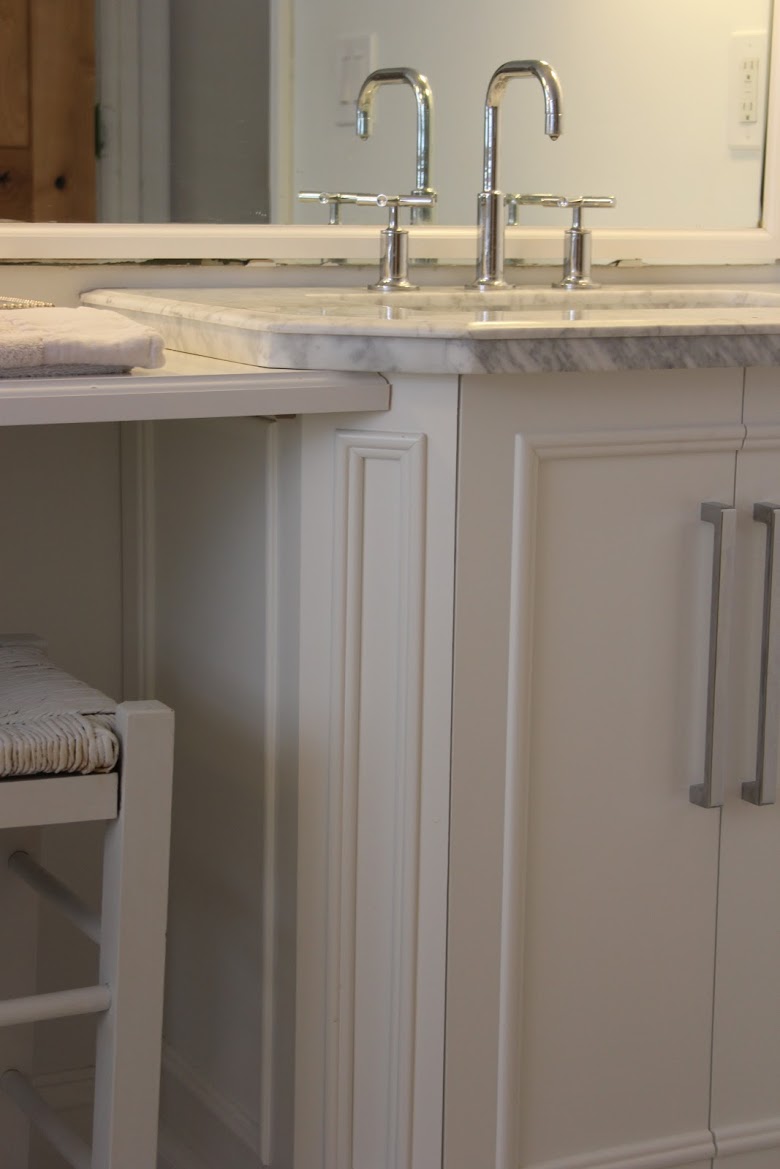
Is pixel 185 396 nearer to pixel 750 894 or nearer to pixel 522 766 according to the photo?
pixel 522 766

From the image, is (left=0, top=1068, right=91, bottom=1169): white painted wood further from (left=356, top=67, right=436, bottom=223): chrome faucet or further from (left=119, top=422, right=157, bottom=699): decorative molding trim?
(left=356, top=67, right=436, bottom=223): chrome faucet

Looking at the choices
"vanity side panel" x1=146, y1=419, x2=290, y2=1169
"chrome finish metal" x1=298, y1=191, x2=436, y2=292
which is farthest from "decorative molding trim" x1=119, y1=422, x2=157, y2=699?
"chrome finish metal" x1=298, y1=191, x2=436, y2=292

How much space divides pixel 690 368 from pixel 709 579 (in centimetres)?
17

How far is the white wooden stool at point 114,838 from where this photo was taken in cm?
110

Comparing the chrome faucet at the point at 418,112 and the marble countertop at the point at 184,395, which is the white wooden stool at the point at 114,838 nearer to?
the marble countertop at the point at 184,395

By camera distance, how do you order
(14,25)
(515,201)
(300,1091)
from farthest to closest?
(515,201), (14,25), (300,1091)

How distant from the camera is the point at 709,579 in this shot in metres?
1.21

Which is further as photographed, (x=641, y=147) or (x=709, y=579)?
(x=641, y=147)

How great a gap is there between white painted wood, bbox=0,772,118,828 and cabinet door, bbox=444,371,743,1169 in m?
0.26

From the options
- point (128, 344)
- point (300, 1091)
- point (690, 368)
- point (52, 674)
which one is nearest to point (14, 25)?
point (128, 344)

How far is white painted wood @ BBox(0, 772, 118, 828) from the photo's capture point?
3.58 ft

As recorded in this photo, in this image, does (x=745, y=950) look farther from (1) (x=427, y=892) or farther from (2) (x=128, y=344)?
(2) (x=128, y=344)

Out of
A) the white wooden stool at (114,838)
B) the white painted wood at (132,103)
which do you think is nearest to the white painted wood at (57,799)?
the white wooden stool at (114,838)

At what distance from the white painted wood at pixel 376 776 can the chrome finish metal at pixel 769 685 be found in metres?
0.27
